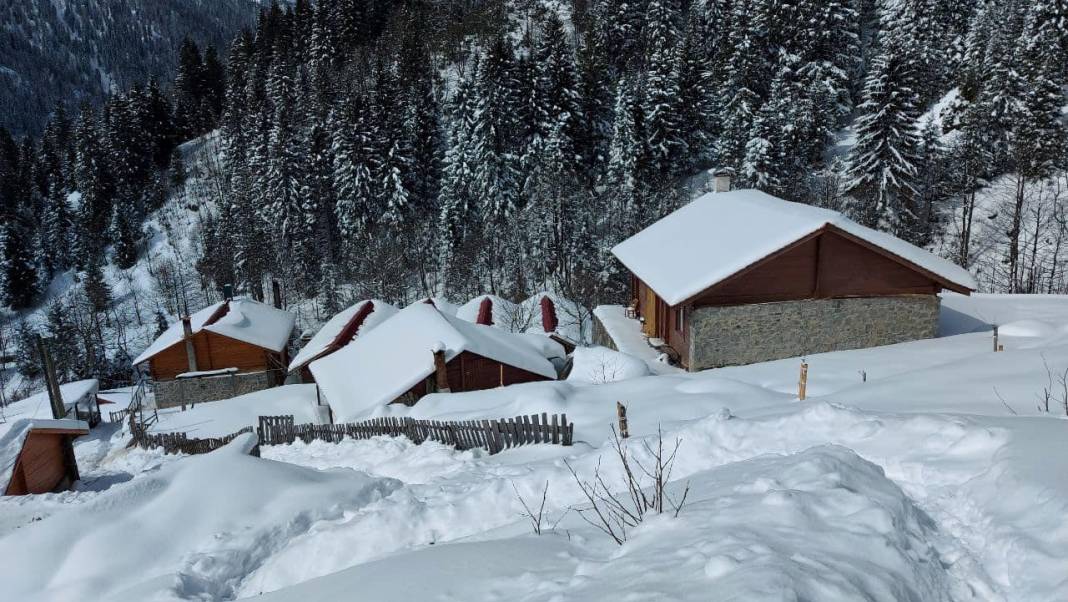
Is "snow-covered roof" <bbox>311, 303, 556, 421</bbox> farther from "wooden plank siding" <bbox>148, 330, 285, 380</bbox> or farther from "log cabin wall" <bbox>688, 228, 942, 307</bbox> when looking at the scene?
"wooden plank siding" <bbox>148, 330, 285, 380</bbox>

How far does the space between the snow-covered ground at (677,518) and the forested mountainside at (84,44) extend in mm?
179377

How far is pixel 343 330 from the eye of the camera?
1073 inches

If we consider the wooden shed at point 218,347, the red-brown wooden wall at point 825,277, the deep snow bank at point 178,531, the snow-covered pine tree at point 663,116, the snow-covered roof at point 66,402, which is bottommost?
the snow-covered roof at point 66,402

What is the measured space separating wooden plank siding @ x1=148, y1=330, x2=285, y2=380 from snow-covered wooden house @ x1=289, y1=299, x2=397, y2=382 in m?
2.76

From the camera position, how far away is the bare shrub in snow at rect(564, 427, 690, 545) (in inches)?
177

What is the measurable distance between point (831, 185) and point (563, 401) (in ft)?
116

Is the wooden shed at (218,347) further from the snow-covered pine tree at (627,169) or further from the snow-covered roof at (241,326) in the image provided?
the snow-covered pine tree at (627,169)

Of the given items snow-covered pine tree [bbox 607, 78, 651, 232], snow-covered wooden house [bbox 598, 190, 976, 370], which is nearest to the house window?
snow-covered wooden house [bbox 598, 190, 976, 370]

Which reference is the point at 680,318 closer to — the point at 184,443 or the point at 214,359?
the point at 184,443

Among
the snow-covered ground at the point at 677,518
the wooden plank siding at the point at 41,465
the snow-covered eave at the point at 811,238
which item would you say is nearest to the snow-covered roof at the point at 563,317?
the snow-covered eave at the point at 811,238

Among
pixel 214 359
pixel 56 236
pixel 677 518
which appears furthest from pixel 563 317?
pixel 56 236

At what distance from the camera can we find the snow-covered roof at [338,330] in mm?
26375

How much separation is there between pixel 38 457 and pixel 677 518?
22.7 metres

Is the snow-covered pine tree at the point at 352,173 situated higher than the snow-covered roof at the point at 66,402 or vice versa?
the snow-covered pine tree at the point at 352,173
